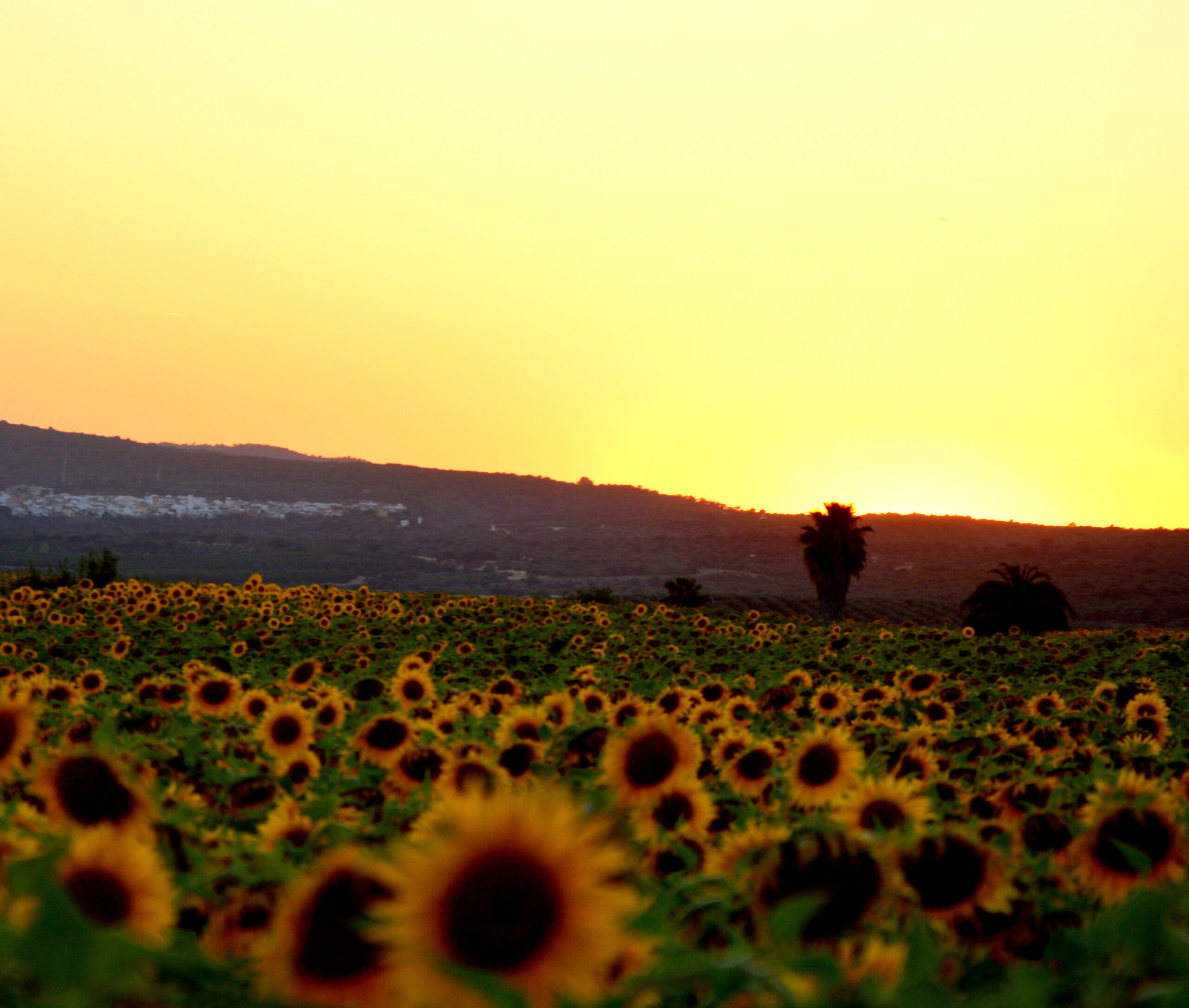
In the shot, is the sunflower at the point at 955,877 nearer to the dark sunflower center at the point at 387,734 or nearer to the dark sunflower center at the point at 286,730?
the dark sunflower center at the point at 387,734

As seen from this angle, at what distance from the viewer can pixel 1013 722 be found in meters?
6.38

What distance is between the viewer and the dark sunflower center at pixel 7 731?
3607 mm

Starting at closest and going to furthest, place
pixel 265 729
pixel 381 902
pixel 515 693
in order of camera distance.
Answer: pixel 381 902
pixel 265 729
pixel 515 693

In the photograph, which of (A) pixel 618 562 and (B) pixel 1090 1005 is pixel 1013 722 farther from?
(A) pixel 618 562

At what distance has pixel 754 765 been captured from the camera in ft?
12.9

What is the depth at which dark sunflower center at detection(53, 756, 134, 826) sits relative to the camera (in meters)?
2.81

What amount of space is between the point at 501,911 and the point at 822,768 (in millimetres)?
2254

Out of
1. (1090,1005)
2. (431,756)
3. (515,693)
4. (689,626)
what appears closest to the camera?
(1090,1005)

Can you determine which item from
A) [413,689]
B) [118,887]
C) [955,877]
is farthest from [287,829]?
[413,689]

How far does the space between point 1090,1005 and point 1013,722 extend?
5324mm

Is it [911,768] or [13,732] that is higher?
[911,768]

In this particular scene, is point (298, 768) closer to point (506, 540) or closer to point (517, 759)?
point (517, 759)

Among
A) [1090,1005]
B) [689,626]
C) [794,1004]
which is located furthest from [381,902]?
[689,626]

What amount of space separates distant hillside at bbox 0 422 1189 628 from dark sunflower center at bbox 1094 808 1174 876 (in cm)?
5167
